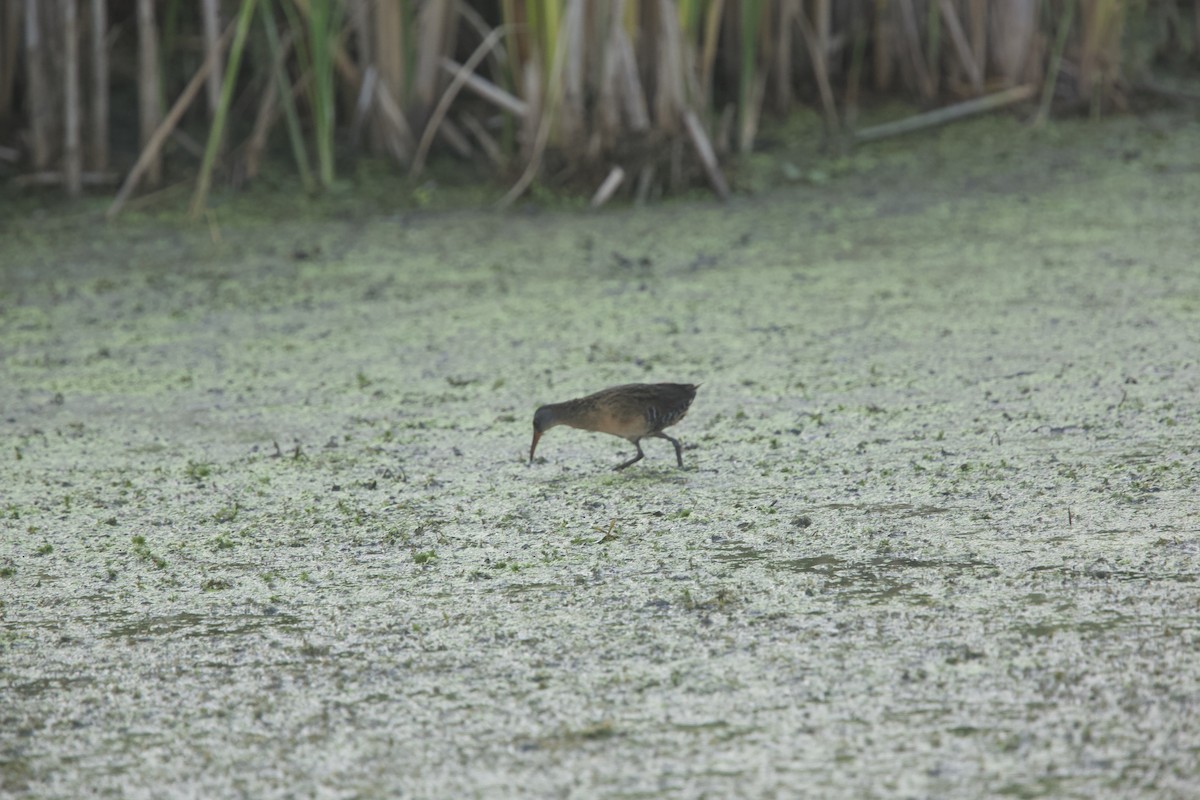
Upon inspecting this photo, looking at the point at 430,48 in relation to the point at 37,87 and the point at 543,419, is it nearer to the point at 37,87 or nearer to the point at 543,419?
the point at 37,87

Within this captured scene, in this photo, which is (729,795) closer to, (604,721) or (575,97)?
(604,721)

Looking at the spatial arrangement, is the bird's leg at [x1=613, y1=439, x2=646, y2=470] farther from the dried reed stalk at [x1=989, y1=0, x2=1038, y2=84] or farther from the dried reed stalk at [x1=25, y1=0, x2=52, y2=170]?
the dried reed stalk at [x1=989, y1=0, x2=1038, y2=84]

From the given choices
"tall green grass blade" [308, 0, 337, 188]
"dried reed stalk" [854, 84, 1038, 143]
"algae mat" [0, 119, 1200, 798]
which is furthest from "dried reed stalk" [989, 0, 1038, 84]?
"tall green grass blade" [308, 0, 337, 188]

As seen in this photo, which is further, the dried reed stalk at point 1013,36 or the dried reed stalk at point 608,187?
the dried reed stalk at point 1013,36

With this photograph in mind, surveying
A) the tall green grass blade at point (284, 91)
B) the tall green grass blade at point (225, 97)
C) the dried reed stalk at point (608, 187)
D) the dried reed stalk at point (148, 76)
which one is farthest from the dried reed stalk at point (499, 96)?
the dried reed stalk at point (148, 76)

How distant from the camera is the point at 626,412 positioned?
2.82 meters

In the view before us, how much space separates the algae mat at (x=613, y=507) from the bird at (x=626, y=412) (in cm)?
9

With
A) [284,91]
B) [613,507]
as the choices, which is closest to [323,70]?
[284,91]

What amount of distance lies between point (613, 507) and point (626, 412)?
0.20m

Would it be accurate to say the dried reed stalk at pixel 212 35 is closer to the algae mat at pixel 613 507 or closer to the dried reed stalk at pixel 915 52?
the algae mat at pixel 613 507

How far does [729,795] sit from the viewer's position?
5.41 ft

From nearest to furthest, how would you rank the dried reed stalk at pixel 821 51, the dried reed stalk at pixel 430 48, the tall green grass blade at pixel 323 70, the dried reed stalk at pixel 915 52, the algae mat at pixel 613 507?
the algae mat at pixel 613 507
the tall green grass blade at pixel 323 70
the dried reed stalk at pixel 430 48
the dried reed stalk at pixel 821 51
the dried reed stalk at pixel 915 52

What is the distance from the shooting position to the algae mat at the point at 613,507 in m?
1.79

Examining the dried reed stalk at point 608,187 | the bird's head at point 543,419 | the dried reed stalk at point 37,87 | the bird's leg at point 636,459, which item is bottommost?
the bird's leg at point 636,459
